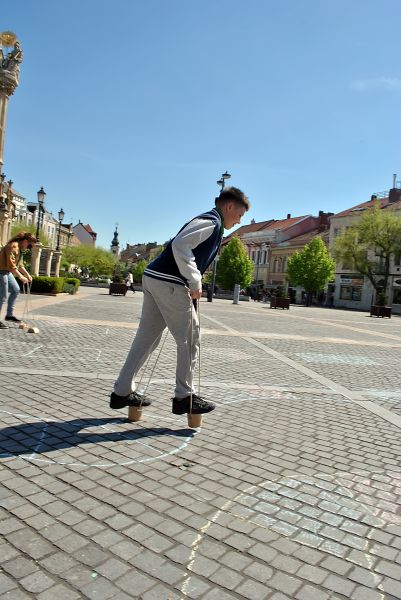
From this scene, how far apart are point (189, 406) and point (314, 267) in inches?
2261

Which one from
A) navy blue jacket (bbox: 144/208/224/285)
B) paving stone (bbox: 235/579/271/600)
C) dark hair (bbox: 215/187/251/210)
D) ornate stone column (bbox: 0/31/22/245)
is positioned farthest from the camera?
ornate stone column (bbox: 0/31/22/245)

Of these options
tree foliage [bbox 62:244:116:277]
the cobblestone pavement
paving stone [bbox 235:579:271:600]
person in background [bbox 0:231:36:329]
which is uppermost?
tree foliage [bbox 62:244:116:277]

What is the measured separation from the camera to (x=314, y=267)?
59312 mm

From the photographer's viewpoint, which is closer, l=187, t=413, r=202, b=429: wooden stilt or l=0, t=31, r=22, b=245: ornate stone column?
l=187, t=413, r=202, b=429: wooden stilt

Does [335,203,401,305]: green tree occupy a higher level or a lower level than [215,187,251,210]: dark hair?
higher

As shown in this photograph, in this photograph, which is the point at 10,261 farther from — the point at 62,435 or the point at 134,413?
the point at 62,435

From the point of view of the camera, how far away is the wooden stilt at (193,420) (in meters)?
3.97

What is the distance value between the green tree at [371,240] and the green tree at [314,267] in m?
5.84

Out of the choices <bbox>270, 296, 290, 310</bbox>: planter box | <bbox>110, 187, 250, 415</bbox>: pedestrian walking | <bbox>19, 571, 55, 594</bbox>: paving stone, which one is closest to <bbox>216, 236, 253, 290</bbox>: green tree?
<bbox>270, 296, 290, 310</bbox>: planter box

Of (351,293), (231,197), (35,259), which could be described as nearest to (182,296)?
(231,197)

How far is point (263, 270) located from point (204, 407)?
75.2m

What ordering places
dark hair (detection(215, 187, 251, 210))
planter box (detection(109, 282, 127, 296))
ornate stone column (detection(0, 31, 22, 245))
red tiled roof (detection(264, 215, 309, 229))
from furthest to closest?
red tiled roof (detection(264, 215, 309, 229)) < ornate stone column (detection(0, 31, 22, 245)) < planter box (detection(109, 282, 127, 296)) < dark hair (detection(215, 187, 251, 210))

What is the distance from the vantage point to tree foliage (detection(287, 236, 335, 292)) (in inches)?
2329

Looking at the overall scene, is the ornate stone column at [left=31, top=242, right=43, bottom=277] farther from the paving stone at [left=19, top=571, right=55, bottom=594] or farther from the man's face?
the paving stone at [left=19, top=571, right=55, bottom=594]
